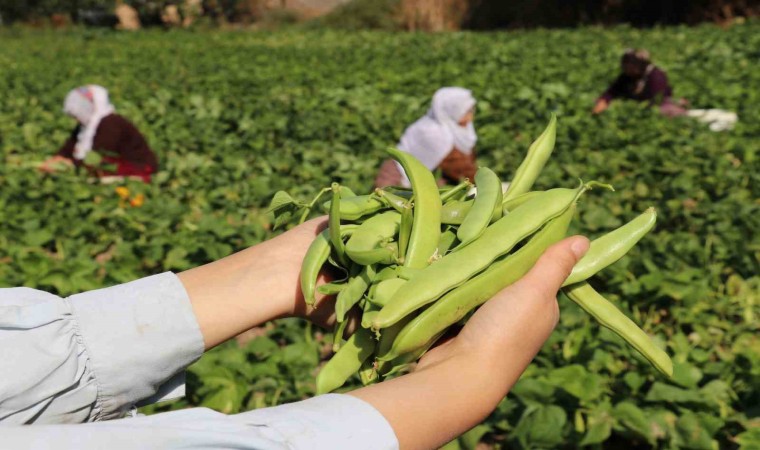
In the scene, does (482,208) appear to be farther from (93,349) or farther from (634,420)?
(634,420)

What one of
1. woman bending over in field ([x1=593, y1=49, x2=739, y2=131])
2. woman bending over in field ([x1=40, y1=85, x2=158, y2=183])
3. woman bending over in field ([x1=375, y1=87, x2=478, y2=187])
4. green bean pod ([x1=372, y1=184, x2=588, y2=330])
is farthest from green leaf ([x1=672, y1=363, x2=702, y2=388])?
woman bending over in field ([x1=593, y1=49, x2=739, y2=131])

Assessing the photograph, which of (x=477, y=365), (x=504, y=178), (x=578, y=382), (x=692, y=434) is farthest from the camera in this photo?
(x=504, y=178)

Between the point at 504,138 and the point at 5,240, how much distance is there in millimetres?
4530

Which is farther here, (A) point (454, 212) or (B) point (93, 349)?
(A) point (454, 212)

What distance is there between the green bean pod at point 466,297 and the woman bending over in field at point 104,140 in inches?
205

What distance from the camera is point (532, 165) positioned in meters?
1.97

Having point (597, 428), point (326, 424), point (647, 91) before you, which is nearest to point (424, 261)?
point (326, 424)

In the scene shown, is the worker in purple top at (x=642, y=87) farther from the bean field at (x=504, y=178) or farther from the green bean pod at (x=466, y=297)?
the green bean pod at (x=466, y=297)

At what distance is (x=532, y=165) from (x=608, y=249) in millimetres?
373

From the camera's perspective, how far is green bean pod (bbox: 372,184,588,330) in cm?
143

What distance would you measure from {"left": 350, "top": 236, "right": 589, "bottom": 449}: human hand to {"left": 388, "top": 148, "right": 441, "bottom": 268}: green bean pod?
0.20m

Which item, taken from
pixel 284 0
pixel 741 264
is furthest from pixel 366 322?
pixel 284 0

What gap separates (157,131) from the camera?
8.36 meters

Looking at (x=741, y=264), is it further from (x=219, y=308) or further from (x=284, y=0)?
(x=284, y=0)
